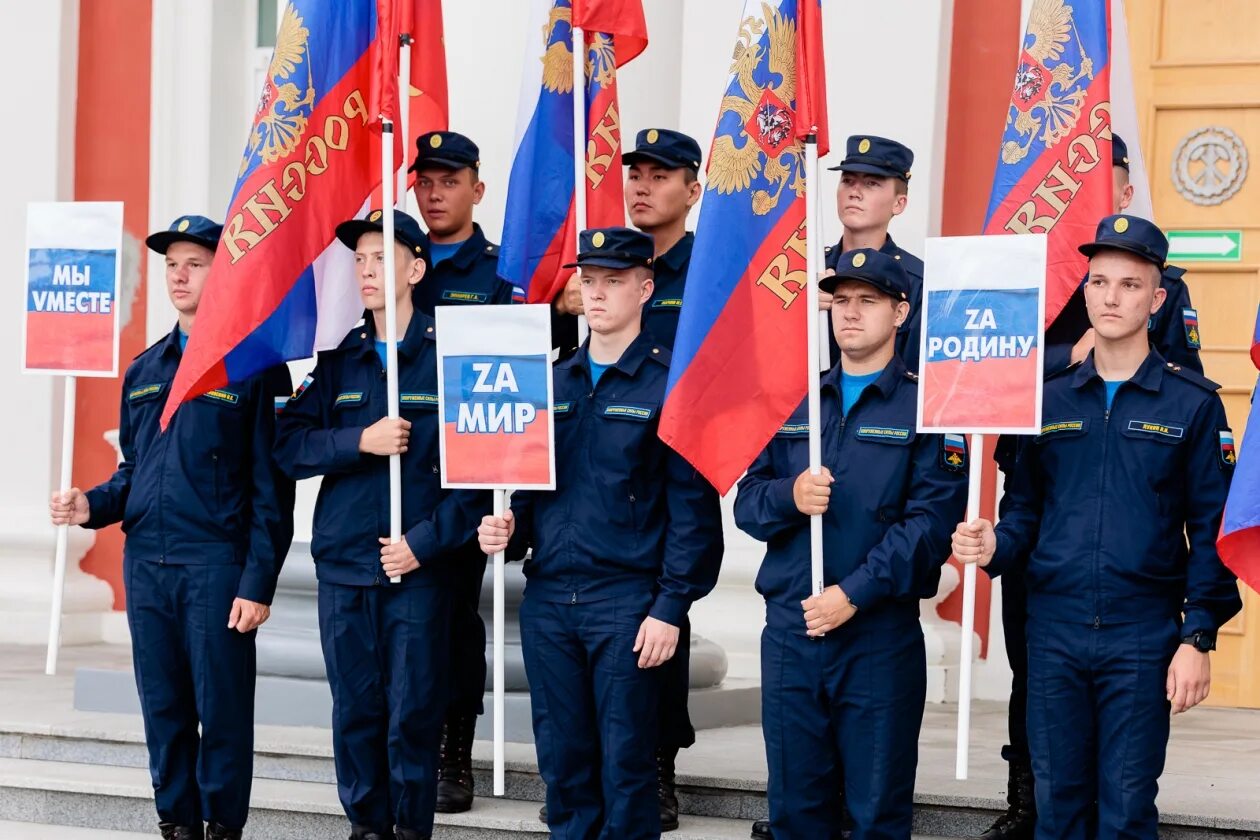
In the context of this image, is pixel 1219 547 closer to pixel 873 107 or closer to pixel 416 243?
pixel 416 243

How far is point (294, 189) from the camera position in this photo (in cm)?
589

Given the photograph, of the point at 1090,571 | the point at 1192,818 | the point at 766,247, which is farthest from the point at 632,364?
the point at 1192,818

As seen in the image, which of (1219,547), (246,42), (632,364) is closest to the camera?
(1219,547)

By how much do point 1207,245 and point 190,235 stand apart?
453cm

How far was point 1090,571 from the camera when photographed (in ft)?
16.0

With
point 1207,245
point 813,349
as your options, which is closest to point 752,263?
point 813,349

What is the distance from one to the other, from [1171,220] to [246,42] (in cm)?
482

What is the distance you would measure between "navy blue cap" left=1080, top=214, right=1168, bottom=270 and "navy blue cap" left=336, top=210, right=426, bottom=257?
77.1 inches

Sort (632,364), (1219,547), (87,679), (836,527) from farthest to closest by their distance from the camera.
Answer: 1. (87,679)
2. (632,364)
3. (836,527)
4. (1219,547)

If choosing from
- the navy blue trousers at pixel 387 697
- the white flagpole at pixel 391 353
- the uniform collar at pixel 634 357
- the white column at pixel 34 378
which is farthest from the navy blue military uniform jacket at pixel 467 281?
the white column at pixel 34 378

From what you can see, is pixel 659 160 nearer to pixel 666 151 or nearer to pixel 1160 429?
pixel 666 151

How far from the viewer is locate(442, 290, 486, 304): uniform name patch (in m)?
6.35

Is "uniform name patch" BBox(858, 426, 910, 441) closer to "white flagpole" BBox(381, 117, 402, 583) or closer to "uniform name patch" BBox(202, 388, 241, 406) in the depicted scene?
→ "white flagpole" BBox(381, 117, 402, 583)

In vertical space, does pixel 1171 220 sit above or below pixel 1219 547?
above
